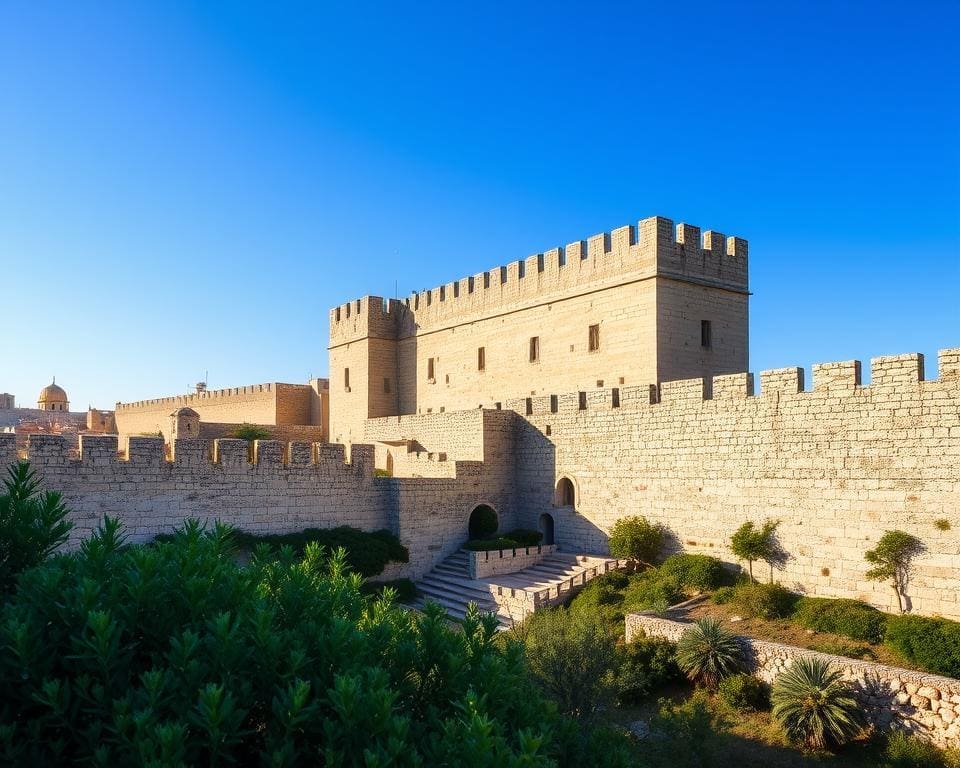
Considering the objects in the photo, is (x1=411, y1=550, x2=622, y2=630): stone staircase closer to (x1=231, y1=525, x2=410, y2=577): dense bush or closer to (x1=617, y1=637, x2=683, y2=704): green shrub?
(x1=231, y1=525, x2=410, y2=577): dense bush

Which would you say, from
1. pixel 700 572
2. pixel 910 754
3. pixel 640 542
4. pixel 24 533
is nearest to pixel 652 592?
pixel 700 572

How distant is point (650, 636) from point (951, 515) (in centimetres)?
528

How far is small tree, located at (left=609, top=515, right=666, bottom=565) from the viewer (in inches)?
664

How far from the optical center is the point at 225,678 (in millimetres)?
3549

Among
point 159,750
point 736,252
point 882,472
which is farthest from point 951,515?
point 159,750

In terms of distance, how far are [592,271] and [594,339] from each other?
1996 mm

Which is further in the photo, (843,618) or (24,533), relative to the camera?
(843,618)

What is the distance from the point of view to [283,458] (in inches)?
708

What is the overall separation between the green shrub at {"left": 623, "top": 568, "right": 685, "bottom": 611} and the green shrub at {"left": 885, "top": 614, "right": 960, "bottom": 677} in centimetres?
393

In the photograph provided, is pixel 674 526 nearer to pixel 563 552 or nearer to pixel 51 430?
pixel 563 552

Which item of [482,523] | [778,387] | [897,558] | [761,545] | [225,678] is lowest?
[482,523]

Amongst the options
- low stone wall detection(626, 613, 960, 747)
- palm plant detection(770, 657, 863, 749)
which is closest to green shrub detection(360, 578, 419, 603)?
low stone wall detection(626, 613, 960, 747)

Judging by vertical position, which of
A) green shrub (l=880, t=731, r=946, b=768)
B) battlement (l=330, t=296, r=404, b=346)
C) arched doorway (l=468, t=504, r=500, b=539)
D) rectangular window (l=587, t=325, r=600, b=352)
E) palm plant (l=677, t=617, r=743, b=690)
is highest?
battlement (l=330, t=296, r=404, b=346)

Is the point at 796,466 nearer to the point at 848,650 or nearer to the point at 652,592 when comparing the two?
the point at 652,592
